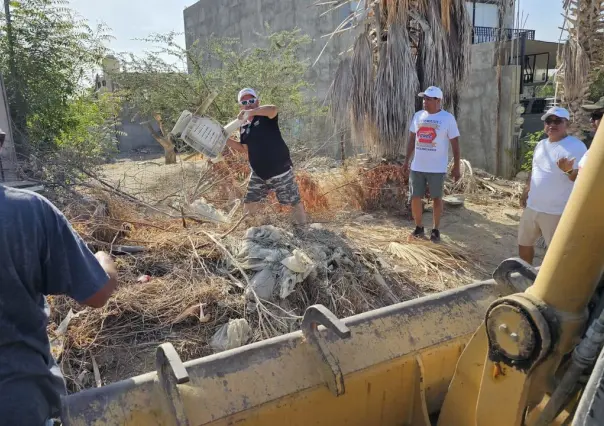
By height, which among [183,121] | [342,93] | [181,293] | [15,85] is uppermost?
[15,85]

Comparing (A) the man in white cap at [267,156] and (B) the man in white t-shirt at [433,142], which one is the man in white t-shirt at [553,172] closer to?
(B) the man in white t-shirt at [433,142]

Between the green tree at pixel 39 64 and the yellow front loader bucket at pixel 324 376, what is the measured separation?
6640mm

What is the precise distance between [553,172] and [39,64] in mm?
7512

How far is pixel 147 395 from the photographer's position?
4.83 feet

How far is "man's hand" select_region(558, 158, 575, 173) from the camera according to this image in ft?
12.3

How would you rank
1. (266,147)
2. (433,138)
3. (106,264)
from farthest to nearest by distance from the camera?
(433,138) → (266,147) → (106,264)

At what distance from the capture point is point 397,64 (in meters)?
7.13

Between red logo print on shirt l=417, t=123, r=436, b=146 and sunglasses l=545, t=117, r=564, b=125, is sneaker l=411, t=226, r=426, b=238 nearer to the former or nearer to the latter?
red logo print on shirt l=417, t=123, r=436, b=146

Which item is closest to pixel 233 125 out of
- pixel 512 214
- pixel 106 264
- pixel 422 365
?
pixel 106 264

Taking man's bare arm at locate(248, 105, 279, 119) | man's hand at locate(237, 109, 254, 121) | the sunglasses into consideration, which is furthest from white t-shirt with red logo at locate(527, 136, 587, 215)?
man's hand at locate(237, 109, 254, 121)

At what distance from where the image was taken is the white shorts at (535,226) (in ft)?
13.1

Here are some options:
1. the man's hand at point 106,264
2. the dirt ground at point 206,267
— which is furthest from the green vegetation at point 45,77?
the man's hand at point 106,264

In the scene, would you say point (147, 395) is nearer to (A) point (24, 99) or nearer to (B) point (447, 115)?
(B) point (447, 115)

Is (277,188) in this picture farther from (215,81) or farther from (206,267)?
(215,81)
